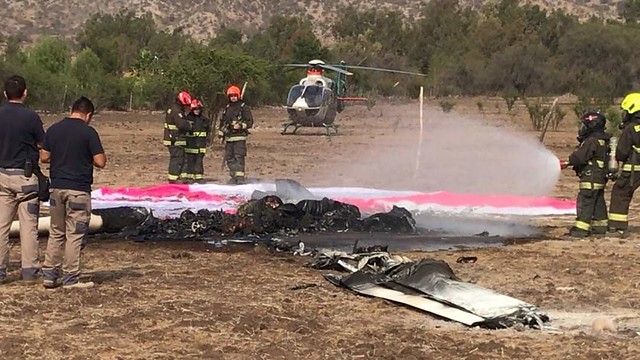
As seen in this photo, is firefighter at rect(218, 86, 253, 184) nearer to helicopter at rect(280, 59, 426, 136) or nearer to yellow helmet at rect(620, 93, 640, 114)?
yellow helmet at rect(620, 93, 640, 114)

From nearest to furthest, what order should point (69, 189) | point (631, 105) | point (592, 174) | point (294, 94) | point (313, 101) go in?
point (69, 189)
point (631, 105)
point (592, 174)
point (313, 101)
point (294, 94)

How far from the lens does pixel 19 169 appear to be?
25.3ft

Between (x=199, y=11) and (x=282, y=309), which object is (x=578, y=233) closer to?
(x=282, y=309)

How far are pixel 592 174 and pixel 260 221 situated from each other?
414cm

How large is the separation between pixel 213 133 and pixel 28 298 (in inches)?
730

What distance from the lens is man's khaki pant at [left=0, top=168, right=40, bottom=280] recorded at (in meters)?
7.70

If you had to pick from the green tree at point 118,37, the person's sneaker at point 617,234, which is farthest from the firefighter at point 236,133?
the green tree at point 118,37

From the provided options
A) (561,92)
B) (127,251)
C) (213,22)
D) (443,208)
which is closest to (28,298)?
(127,251)

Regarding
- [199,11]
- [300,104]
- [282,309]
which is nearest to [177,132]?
[282,309]

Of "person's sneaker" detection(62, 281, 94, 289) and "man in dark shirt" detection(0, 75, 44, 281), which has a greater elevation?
"man in dark shirt" detection(0, 75, 44, 281)

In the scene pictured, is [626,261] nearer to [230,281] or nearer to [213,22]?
[230,281]

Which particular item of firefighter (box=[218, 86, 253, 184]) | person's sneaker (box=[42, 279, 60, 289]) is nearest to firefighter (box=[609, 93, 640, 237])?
firefighter (box=[218, 86, 253, 184])

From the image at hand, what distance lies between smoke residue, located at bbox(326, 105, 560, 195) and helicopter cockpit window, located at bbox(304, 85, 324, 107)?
5.94 meters

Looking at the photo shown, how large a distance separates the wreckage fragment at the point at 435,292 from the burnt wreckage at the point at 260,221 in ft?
8.05
